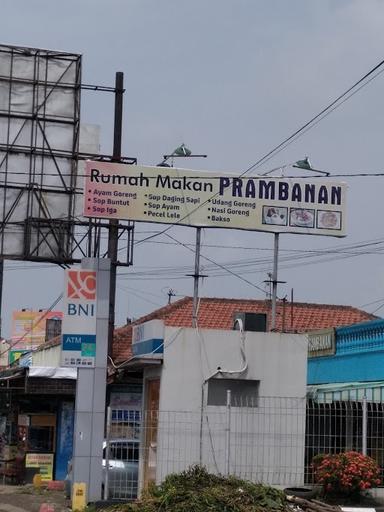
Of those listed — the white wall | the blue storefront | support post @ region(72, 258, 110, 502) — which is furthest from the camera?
the blue storefront

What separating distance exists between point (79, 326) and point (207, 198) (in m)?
4.16

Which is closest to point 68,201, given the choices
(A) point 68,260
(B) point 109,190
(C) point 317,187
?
(A) point 68,260

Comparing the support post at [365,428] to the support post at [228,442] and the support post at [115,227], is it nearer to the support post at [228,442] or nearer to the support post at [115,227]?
the support post at [228,442]

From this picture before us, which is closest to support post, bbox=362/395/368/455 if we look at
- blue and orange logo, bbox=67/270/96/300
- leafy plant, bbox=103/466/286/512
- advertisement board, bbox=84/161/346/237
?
leafy plant, bbox=103/466/286/512

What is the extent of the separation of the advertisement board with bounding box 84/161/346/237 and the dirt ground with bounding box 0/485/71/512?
6.48 metres

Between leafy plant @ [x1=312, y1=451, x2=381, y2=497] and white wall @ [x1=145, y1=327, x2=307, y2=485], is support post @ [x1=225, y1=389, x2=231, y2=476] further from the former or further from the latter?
leafy plant @ [x1=312, y1=451, x2=381, y2=497]

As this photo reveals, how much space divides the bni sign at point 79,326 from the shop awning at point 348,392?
4.99 meters

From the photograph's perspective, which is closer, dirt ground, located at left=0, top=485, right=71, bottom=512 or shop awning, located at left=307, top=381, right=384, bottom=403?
shop awning, located at left=307, top=381, right=384, bottom=403

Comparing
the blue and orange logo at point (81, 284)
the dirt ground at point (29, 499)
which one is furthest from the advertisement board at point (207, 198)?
the dirt ground at point (29, 499)

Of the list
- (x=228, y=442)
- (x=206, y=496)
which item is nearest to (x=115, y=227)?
(x=228, y=442)

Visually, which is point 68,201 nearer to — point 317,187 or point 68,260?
point 68,260

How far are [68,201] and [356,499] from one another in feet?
43.6

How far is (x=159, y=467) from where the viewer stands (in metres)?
18.8

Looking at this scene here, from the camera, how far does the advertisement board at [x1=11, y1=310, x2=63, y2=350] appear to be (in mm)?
65062
